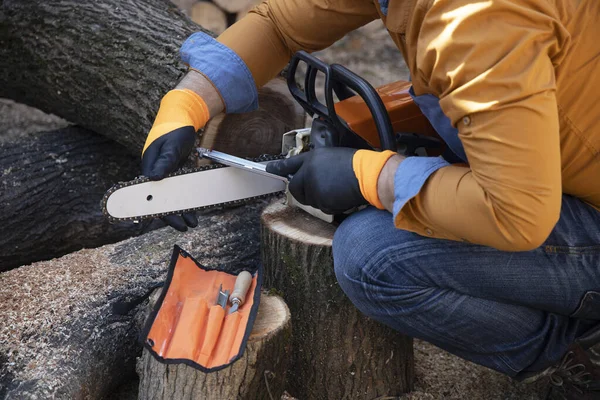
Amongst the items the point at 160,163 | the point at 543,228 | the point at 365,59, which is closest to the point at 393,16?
the point at 543,228

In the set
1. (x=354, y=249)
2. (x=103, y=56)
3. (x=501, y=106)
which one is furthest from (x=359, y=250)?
(x=103, y=56)

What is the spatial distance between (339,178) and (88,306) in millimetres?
857

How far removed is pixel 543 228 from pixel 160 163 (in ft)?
3.02

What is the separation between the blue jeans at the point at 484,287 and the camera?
1.44 metres

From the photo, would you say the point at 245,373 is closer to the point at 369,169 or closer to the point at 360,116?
the point at 369,169

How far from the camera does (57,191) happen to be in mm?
2645

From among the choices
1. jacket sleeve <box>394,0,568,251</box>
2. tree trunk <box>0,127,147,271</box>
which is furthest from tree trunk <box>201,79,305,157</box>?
jacket sleeve <box>394,0,568,251</box>

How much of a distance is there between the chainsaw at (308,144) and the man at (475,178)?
0.07 meters

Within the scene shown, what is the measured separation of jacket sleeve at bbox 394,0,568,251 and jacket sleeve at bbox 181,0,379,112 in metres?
0.64

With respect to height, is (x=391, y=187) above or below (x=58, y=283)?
above

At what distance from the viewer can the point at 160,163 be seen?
64.9 inches

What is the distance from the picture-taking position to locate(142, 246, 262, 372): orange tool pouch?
1540 mm

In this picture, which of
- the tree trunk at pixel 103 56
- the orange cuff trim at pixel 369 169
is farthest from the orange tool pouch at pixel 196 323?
the tree trunk at pixel 103 56

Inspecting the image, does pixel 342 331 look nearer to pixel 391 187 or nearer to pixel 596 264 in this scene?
pixel 391 187
